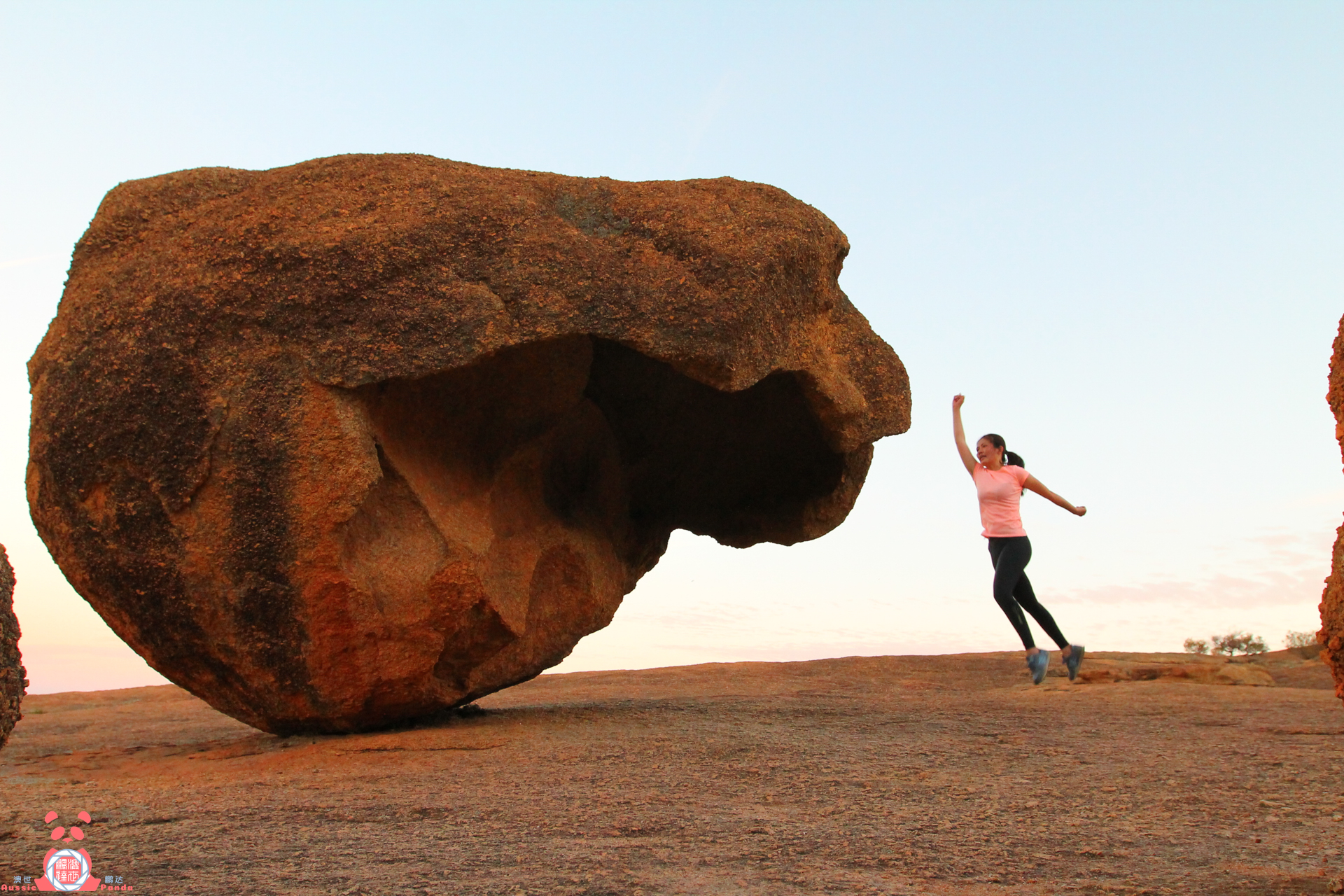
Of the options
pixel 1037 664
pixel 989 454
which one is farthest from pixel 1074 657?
pixel 989 454

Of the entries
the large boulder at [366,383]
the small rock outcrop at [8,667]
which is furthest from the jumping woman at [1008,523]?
the small rock outcrop at [8,667]

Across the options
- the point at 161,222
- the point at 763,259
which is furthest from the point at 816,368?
the point at 161,222

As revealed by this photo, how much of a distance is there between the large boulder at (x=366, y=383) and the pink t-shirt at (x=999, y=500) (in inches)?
52.6

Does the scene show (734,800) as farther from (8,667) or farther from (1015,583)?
(1015,583)

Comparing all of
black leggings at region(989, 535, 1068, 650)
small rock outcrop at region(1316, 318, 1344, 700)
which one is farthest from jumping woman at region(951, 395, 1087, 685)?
small rock outcrop at region(1316, 318, 1344, 700)

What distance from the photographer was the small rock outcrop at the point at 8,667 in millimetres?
3932

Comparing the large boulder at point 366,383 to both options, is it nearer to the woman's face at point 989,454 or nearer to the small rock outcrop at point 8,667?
the woman's face at point 989,454

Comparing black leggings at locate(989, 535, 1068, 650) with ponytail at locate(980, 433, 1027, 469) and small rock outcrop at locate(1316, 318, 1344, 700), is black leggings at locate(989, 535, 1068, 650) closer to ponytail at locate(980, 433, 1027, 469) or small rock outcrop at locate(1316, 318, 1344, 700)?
ponytail at locate(980, 433, 1027, 469)

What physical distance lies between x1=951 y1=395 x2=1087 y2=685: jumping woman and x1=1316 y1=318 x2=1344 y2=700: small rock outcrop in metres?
4.17

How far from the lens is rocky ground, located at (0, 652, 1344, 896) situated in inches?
136

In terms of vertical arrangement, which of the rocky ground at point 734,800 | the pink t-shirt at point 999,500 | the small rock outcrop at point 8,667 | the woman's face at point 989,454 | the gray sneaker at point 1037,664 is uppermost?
the woman's face at point 989,454

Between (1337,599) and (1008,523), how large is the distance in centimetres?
442

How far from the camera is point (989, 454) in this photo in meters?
7.83

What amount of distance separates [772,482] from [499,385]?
231 cm
